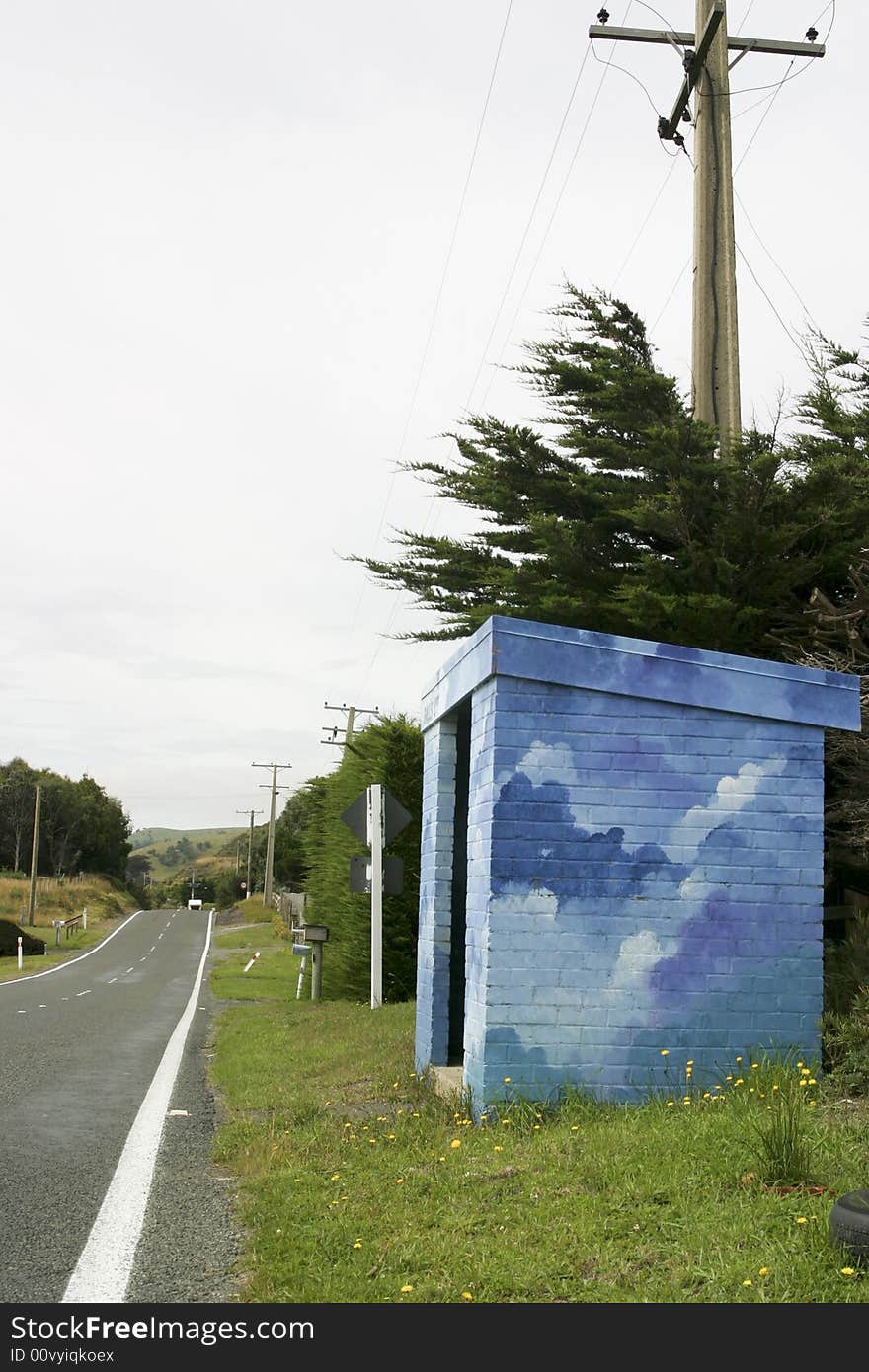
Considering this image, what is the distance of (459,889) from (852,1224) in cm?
686

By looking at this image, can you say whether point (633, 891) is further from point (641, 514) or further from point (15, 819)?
point (15, 819)

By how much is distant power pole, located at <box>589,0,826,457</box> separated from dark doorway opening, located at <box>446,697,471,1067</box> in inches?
158

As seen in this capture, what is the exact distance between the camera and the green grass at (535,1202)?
4.45 meters

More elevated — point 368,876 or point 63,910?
point 368,876

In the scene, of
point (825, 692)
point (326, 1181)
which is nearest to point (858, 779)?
point (825, 692)

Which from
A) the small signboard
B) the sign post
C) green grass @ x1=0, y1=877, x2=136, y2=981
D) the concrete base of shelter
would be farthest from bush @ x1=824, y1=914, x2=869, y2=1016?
green grass @ x1=0, y1=877, x2=136, y2=981

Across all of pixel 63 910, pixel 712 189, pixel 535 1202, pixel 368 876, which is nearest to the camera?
pixel 535 1202

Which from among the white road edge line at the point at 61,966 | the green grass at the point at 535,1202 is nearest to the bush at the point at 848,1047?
the green grass at the point at 535,1202

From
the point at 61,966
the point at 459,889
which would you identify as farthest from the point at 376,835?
the point at 61,966

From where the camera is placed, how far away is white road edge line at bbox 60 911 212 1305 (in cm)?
463

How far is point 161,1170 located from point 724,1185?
3.30 metres

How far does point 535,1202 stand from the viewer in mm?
5492

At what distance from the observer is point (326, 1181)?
6.19 m

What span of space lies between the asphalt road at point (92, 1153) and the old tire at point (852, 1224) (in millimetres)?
2283
